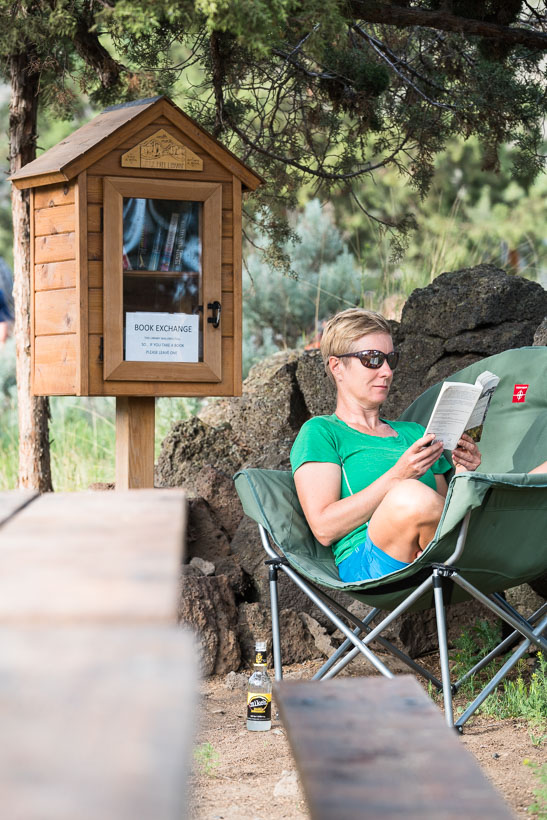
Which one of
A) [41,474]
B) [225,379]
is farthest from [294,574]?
[41,474]

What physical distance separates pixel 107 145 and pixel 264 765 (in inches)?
72.0

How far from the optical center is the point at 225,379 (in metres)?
3.11

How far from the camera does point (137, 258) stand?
304cm

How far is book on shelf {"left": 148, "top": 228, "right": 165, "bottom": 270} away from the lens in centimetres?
306

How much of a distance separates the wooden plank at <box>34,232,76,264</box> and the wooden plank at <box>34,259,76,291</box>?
16mm

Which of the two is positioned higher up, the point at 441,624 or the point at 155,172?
the point at 155,172

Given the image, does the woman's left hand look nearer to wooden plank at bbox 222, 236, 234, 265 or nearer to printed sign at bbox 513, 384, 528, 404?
printed sign at bbox 513, 384, 528, 404

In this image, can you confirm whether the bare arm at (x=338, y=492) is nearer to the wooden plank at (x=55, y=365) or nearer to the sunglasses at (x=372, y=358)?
the sunglasses at (x=372, y=358)

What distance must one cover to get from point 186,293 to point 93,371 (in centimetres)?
40

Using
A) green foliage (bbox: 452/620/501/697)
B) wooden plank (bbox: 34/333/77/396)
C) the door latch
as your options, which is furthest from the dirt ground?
the door latch

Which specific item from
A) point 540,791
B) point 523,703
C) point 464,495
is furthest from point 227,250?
point 540,791

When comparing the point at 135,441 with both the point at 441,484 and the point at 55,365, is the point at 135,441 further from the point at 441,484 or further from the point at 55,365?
the point at 441,484

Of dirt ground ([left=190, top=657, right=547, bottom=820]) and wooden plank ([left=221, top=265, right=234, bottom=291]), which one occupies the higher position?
wooden plank ([left=221, top=265, right=234, bottom=291])

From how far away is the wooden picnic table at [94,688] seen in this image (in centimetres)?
61
